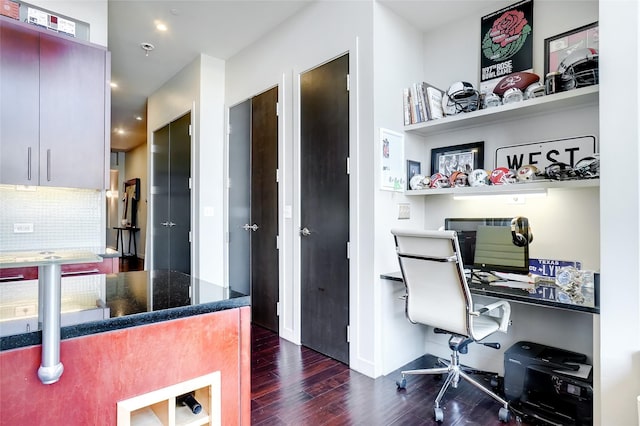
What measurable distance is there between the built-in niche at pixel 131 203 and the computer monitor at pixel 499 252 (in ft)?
28.4

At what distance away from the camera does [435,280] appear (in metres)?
2.15

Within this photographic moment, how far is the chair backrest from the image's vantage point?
6.62 feet

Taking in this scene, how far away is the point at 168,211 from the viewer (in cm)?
504

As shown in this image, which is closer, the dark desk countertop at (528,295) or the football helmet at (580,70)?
the dark desk countertop at (528,295)

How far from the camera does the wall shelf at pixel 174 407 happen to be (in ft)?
2.91

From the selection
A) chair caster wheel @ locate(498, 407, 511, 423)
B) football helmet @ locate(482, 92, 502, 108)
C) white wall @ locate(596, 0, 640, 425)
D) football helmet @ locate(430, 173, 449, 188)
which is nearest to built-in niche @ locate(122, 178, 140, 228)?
football helmet @ locate(430, 173, 449, 188)

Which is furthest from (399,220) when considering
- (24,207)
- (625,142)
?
(24,207)

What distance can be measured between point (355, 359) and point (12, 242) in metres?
2.70

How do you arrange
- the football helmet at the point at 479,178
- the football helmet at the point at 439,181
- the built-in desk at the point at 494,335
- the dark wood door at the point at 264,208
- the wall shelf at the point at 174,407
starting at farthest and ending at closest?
the dark wood door at the point at 264,208 → the football helmet at the point at 439,181 → the football helmet at the point at 479,178 → the built-in desk at the point at 494,335 → the wall shelf at the point at 174,407

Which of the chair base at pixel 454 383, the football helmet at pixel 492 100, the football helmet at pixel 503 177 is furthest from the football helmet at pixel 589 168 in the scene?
the chair base at pixel 454 383

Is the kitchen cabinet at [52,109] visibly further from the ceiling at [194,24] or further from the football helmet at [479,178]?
the football helmet at [479,178]

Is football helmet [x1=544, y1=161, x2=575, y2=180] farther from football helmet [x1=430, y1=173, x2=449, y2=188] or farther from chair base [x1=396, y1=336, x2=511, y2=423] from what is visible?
chair base [x1=396, y1=336, x2=511, y2=423]

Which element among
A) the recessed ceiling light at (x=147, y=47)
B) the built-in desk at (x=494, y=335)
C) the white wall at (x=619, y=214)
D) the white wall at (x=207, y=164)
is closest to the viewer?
the white wall at (x=619, y=214)

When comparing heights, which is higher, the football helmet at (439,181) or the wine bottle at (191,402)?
the football helmet at (439,181)
